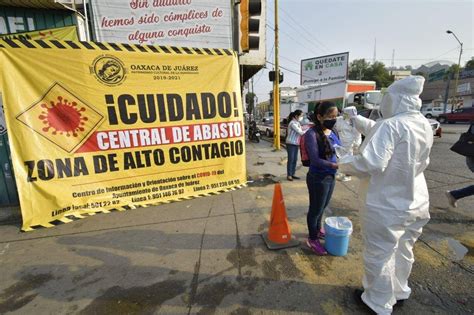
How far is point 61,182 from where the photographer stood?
424 cm

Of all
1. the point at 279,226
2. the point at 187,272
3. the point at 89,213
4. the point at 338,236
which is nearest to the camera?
the point at 187,272

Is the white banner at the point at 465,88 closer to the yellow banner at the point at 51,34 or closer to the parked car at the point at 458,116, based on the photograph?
the parked car at the point at 458,116

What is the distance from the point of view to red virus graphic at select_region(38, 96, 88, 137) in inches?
163

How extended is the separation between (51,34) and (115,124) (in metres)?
2.17

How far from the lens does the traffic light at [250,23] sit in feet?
22.0

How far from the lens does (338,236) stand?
296 cm

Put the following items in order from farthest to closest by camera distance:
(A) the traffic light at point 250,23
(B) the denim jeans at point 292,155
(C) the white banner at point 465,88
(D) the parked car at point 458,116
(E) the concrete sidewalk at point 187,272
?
1. (C) the white banner at point 465,88
2. (D) the parked car at point 458,116
3. (A) the traffic light at point 250,23
4. (B) the denim jeans at point 292,155
5. (E) the concrete sidewalk at point 187,272

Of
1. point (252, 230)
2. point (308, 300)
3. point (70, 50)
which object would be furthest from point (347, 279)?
point (70, 50)

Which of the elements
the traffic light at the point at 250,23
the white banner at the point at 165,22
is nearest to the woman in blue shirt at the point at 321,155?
the traffic light at the point at 250,23

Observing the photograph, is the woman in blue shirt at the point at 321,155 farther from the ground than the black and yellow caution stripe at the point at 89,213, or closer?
farther from the ground

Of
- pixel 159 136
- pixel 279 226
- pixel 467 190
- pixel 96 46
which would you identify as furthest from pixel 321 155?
pixel 96 46

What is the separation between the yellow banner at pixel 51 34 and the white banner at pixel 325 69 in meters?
21.9

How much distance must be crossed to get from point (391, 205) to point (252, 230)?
2186 mm

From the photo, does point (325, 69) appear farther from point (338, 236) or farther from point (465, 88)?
point (465, 88)
